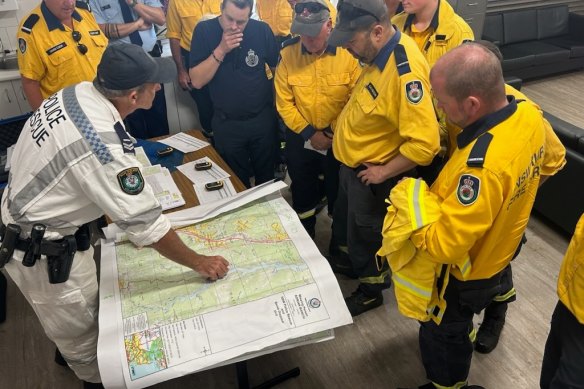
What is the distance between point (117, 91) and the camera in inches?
55.8

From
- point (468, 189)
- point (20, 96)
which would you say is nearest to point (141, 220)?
point (468, 189)

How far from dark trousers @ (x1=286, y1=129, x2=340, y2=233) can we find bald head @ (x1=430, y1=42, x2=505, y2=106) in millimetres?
1191

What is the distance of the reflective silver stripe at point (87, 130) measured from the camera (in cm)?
130

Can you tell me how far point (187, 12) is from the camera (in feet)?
10.2

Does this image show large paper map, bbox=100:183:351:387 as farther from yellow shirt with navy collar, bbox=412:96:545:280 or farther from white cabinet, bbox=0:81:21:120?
white cabinet, bbox=0:81:21:120

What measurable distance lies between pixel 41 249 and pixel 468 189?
52.4 inches

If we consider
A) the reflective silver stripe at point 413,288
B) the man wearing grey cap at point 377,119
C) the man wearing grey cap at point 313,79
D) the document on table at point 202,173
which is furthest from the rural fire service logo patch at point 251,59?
the reflective silver stripe at point 413,288

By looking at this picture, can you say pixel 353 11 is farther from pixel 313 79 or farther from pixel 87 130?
pixel 87 130

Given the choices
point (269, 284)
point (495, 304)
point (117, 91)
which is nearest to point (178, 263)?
point (269, 284)

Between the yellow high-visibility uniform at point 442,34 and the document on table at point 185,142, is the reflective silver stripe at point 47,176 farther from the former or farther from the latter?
the yellow high-visibility uniform at point 442,34

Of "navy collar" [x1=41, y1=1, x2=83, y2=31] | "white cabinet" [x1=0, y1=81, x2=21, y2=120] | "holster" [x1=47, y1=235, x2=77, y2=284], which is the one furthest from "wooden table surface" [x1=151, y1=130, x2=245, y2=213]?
"white cabinet" [x1=0, y1=81, x2=21, y2=120]

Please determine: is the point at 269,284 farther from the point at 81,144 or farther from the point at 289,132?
the point at 289,132

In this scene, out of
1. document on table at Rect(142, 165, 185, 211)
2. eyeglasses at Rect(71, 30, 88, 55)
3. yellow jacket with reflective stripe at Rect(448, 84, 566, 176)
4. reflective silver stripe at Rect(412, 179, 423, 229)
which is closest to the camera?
reflective silver stripe at Rect(412, 179, 423, 229)

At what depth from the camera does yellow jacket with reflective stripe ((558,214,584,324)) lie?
1250 millimetres
